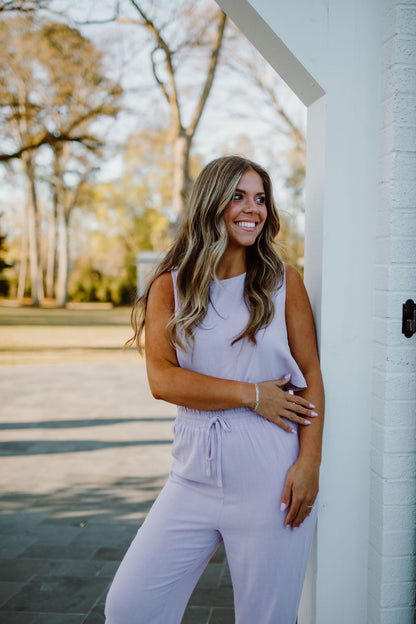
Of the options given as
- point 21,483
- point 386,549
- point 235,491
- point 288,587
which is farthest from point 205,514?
point 21,483

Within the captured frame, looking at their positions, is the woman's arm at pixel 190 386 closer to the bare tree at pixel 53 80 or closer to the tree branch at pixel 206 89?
the bare tree at pixel 53 80

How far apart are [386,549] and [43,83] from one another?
66.5ft

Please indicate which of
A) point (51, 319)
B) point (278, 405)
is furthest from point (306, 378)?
point (51, 319)

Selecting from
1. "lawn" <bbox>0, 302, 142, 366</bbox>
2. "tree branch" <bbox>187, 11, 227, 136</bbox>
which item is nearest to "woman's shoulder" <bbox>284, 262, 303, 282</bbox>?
"lawn" <bbox>0, 302, 142, 366</bbox>

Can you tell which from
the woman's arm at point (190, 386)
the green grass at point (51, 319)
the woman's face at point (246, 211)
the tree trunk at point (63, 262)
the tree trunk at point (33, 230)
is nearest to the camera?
the woman's arm at point (190, 386)

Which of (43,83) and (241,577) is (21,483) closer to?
(241,577)

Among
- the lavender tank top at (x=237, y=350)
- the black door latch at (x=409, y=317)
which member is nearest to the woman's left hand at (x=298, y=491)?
the lavender tank top at (x=237, y=350)

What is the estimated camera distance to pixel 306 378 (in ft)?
6.46

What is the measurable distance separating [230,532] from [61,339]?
16.1 metres

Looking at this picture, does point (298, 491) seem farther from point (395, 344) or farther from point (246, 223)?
point (246, 223)

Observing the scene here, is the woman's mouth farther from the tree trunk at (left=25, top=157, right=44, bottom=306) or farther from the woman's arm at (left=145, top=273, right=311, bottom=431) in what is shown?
the tree trunk at (left=25, top=157, right=44, bottom=306)

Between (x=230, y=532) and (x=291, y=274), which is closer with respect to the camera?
(x=230, y=532)

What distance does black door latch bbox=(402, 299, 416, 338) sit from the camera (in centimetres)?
198

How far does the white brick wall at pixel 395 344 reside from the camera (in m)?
1.95
